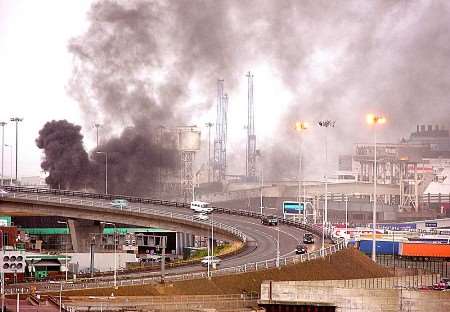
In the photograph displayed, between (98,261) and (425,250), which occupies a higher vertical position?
(425,250)

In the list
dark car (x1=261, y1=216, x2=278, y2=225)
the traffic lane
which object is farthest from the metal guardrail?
dark car (x1=261, y1=216, x2=278, y2=225)

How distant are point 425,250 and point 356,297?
149ft

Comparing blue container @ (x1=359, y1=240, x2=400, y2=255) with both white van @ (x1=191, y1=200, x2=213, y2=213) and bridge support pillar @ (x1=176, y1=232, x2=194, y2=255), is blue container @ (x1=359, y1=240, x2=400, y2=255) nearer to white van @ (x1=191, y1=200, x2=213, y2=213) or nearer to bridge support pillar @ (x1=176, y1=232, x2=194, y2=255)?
white van @ (x1=191, y1=200, x2=213, y2=213)

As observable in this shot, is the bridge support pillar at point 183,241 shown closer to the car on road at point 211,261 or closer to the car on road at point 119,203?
the car on road at point 119,203

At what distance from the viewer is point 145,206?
12012 centimetres

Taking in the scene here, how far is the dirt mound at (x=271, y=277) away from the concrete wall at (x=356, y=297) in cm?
248

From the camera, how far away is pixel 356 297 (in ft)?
256

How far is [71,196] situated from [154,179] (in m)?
41.4

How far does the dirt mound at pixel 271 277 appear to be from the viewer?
75438 mm

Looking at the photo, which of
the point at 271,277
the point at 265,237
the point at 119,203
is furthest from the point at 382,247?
the point at 271,277

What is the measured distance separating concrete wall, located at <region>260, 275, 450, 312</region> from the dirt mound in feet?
8.13

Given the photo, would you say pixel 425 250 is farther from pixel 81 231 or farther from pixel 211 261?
pixel 211 261

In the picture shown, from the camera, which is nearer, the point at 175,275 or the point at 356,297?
the point at 356,297

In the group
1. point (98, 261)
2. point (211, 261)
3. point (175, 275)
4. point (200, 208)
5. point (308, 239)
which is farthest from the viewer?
point (200, 208)
